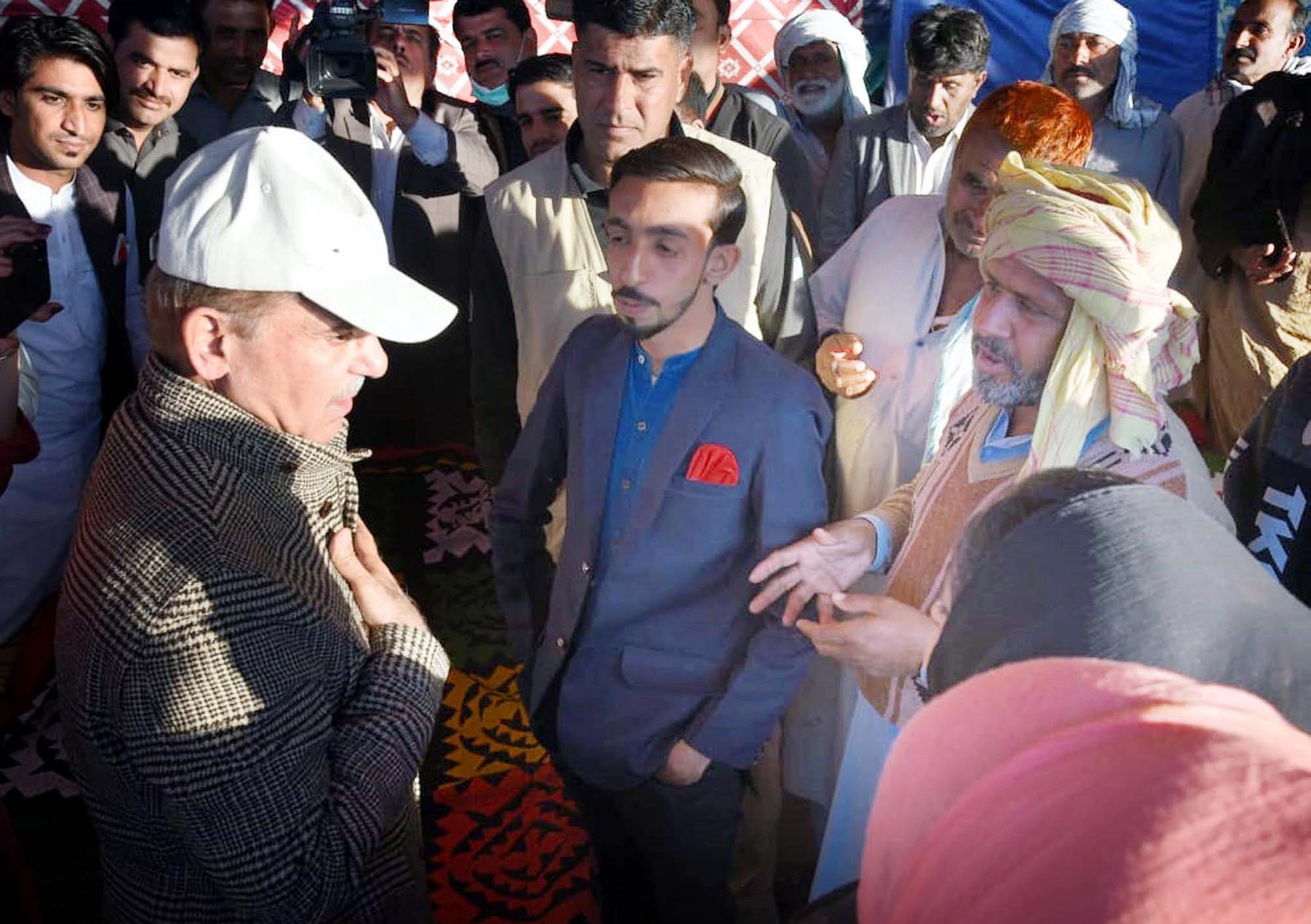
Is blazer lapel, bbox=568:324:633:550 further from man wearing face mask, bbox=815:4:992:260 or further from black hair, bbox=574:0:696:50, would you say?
man wearing face mask, bbox=815:4:992:260

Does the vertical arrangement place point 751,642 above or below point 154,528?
below

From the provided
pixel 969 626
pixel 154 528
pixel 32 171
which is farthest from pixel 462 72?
pixel 969 626

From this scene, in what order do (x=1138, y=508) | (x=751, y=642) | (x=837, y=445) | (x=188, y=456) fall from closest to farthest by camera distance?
(x=1138, y=508) → (x=188, y=456) → (x=751, y=642) → (x=837, y=445)

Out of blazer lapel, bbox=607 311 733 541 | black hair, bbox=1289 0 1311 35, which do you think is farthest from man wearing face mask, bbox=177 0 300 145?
black hair, bbox=1289 0 1311 35

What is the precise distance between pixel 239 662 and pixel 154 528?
0.19 m

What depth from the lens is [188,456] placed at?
126 centimetres

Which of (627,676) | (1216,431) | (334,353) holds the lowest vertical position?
(1216,431)

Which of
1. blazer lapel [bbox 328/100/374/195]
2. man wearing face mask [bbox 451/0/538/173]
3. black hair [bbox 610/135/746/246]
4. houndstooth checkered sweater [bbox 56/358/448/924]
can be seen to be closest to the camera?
houndstooth checkered sweater [bbox 56/358/448/924]

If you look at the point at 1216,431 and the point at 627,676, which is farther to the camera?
the point at 1216,431

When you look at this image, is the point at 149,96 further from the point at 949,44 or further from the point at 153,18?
the point at 949,44

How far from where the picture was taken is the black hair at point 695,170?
214cm

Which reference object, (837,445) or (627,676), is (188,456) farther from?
(837,445)

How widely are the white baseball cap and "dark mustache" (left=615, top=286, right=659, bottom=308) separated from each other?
2.17 ft

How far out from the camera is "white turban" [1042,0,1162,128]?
4.96 m
